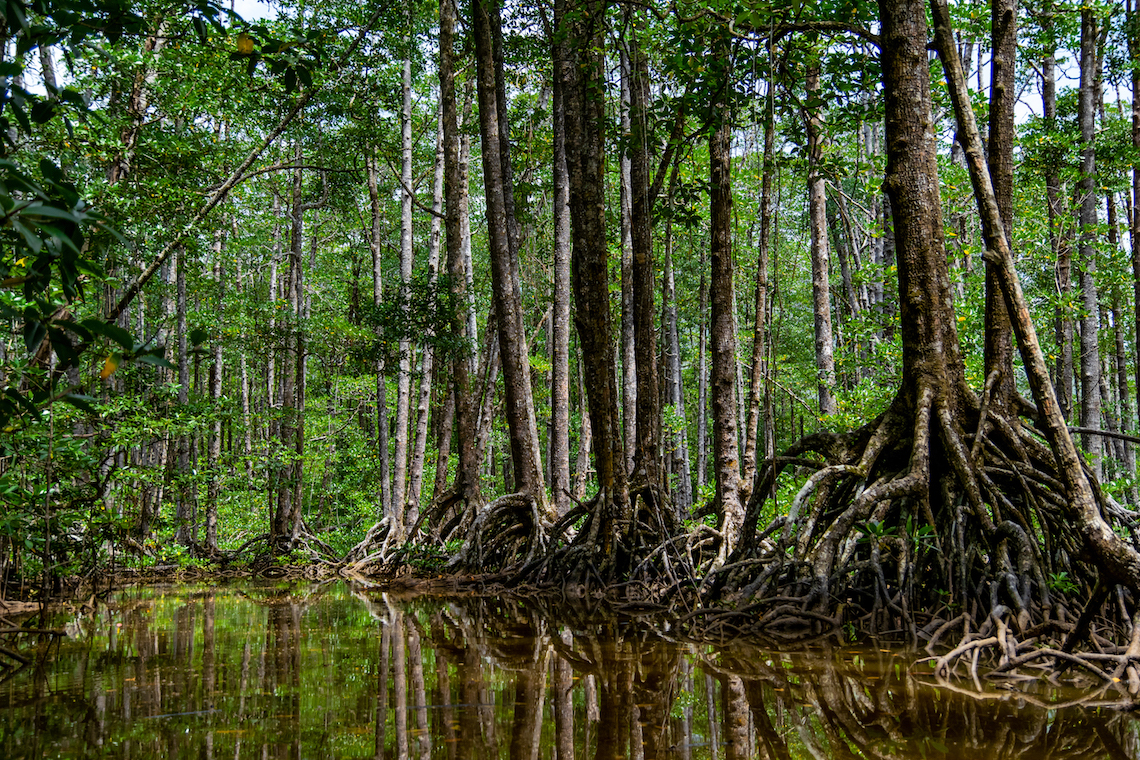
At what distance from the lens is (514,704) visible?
328 centimetres

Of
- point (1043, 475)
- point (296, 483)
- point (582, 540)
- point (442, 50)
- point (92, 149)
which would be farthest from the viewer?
point (296, 483)

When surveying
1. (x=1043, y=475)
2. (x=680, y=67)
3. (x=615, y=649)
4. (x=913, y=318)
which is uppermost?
(x=680, y=67)

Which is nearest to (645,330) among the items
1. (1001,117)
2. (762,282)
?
(762,282)

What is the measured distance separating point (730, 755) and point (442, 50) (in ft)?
34.4

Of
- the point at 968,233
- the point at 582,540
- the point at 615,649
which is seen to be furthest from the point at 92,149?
the point at 968,233

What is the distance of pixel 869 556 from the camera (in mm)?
4836

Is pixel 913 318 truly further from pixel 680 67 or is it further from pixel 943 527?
pixel 680 67

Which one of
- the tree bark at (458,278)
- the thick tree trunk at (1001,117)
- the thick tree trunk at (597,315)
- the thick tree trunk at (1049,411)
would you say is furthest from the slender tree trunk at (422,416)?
the thick tree trunk at (1049,411)

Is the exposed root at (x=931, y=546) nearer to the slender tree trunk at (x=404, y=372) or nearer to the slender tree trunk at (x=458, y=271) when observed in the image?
the slender tree trunk at (x=458, y=271)

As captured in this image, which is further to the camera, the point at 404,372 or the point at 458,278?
the point at 404,372

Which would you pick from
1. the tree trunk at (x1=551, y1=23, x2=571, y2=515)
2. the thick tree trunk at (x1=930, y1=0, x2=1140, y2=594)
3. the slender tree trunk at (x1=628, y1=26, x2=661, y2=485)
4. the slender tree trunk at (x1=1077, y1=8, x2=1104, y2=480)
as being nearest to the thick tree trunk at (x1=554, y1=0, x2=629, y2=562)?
the slender tree trunk at (x1=628, y1=26, x2=661, y2=485)

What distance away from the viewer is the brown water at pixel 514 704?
2643 mm

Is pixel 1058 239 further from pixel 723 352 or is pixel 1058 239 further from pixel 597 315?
pixel 597 315

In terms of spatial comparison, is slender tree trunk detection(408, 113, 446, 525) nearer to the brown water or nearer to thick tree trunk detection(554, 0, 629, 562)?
thick tree trunk detection(554, 0, 629, 562)
